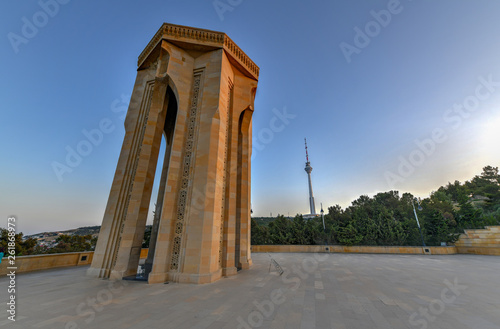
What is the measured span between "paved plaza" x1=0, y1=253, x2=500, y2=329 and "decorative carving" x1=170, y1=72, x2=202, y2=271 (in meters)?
1.43

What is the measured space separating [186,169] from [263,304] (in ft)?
23.1

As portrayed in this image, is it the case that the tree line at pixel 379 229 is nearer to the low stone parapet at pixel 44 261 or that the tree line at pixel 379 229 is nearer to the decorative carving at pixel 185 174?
the low stone parapet at pixel 44 261

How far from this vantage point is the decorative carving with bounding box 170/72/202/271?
8797 mm

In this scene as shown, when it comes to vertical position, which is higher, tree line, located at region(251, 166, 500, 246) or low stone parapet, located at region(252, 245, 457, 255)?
tree line, located at region(251, 166, 500, 246)

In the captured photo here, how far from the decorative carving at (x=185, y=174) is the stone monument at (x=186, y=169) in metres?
0.05

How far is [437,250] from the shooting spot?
19.5 meters

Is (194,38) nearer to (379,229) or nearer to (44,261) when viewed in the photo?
(44,261)

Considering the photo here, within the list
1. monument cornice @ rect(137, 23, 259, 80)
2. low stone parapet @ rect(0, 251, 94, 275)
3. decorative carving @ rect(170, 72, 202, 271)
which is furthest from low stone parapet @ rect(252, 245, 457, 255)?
monument cornice @ rect(137, 23, 259, 80)

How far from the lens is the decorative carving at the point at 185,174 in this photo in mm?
8797

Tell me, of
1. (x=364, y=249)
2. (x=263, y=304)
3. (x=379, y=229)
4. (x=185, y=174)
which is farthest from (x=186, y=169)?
(x=379, y=229)

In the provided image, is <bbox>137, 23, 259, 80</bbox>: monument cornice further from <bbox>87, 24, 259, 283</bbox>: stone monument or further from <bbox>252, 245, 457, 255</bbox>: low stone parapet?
<bbox>252, 245, 457, 255</bbox>: low stone parapet

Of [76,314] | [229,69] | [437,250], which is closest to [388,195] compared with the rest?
[437,250]

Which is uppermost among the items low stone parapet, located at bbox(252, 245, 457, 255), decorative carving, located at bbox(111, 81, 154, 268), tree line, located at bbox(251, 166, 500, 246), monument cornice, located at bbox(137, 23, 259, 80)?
→ monument cornice, located at bbox(137, 23, 259, 80)

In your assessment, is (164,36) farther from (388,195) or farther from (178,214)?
(388,195)
